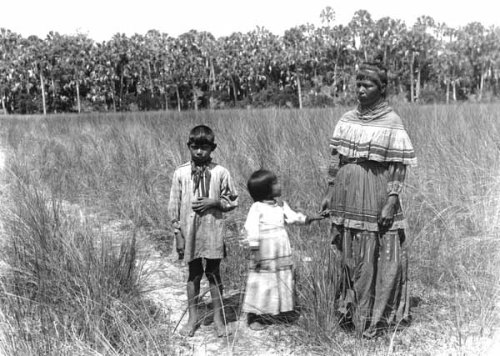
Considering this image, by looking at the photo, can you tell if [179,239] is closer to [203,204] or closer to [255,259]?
[203,204]

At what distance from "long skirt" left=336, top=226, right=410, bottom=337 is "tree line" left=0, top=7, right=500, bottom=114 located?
4672 cm

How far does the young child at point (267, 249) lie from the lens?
2.91 meters

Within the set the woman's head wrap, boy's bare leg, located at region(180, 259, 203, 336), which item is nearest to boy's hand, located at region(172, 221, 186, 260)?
boy's bare leg, located at region(180, 259, 203, 336)

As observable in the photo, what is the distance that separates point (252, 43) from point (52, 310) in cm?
6086

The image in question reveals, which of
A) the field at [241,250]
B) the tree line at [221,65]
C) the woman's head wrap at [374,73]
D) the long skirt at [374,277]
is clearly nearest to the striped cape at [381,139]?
the woman's head wrap at [374,73]

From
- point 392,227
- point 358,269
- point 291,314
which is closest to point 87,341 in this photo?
point 291,314

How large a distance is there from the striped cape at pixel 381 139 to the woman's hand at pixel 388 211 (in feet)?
0.68

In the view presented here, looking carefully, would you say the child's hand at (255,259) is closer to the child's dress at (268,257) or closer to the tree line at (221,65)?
the child's dress at (268,257)

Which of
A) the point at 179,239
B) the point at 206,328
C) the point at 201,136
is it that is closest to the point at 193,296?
the point at 206,328

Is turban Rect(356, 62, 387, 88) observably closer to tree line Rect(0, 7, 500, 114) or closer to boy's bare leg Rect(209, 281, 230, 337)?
boy's bare leg Rect(209, 281, 230, 337)

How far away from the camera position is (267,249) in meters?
2.91

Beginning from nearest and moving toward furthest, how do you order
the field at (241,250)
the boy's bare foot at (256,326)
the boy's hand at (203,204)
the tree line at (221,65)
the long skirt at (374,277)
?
the field at (241,250) < the long skirt at (374,277) < the boy's hand at (203,204) < the boy's bare foot at (256,326) < the tree line at (221,65)

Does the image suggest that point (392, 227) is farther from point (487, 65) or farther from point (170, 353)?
point (487, 65)

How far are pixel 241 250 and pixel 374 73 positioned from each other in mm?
1946
